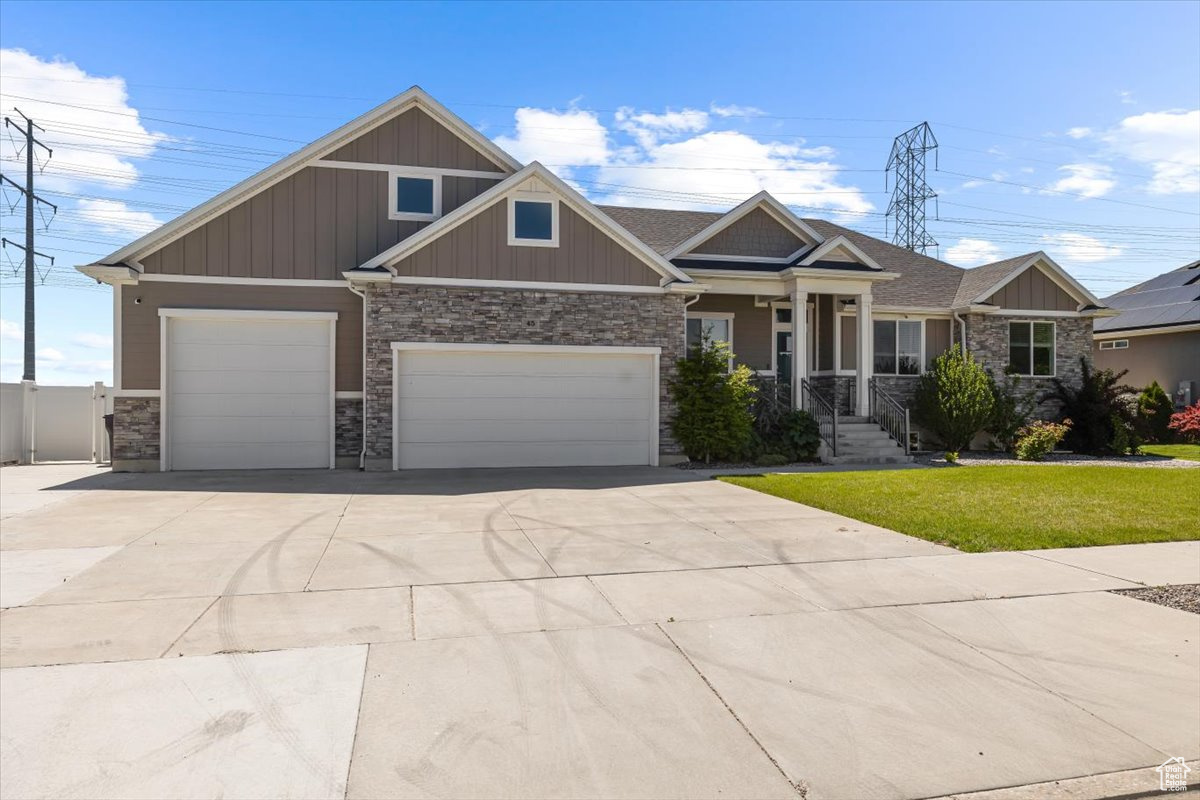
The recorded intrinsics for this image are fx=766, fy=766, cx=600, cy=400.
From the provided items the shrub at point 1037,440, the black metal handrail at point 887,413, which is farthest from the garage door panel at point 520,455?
the shrub at point 1037,440

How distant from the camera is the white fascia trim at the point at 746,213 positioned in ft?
56.6

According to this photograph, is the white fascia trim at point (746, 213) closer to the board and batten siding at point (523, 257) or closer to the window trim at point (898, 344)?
the board and batten siding at point (523, 257)

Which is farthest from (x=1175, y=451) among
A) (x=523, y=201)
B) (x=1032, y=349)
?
(x=523, y=201)

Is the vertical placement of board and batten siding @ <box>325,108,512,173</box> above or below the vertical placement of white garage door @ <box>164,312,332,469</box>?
above

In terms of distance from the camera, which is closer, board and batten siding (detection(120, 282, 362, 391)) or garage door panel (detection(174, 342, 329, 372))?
board and batten siding (detection(120, 282, 362, 391))

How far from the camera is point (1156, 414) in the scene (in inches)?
910

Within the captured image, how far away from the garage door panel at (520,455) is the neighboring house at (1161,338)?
740 inches

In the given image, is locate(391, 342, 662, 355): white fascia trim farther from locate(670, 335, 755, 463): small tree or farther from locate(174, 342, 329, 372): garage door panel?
locate(174, 342, 329, 372): garage door panel

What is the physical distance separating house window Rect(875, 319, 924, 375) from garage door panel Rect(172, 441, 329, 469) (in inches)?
530

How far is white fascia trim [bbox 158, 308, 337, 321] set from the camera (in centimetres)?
1425

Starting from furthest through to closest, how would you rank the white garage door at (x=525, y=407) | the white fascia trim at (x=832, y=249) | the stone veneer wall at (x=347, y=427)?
1. the white fascia trim at (x=832, y=249)
2. the stone veneer wall at (x=347, y=427)
3. the white garage door at (x=525, y=407)

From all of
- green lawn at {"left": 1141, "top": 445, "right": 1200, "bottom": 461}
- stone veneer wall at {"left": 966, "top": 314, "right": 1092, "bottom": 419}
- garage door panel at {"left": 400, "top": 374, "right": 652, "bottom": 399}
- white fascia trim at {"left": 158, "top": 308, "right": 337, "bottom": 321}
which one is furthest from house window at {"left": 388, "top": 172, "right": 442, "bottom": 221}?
green lawn at {"left": 1141, "top": 445, "right": 1200, "bottom": 461}

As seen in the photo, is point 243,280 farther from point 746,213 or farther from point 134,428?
point 746,213

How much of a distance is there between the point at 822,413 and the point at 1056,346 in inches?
304
